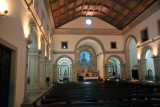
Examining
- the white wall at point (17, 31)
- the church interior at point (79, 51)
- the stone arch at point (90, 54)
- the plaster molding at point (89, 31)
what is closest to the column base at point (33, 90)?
the church interior at point (79, 51)

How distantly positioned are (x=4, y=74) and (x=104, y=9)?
17.3m

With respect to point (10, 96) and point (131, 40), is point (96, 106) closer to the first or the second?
point (10, 96)

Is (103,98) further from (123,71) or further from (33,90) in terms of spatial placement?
(123,71)

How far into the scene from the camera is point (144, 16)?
54.2 feet

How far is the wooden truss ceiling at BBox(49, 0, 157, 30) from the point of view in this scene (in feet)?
51.8

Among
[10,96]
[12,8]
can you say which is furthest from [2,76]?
[12,8]

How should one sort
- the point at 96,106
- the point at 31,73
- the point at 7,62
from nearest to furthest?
the point at 96,106 < the point at 7,62 < the point at 31,73

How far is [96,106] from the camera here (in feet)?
12.8

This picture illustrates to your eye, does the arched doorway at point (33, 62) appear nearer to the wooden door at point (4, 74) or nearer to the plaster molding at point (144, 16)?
the wooden door at point (4, 74)

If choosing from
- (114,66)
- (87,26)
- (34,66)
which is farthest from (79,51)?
(34,66)

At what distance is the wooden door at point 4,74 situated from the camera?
5150 millimetres

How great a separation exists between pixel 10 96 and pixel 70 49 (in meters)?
16.2

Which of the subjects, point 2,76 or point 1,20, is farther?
point 2,76

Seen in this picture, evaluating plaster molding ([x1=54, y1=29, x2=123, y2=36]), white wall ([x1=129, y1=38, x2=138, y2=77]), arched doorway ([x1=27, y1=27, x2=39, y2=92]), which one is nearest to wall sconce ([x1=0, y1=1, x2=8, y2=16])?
arched doorway ([x1=27, y1=27, x2=39, y2=92])
